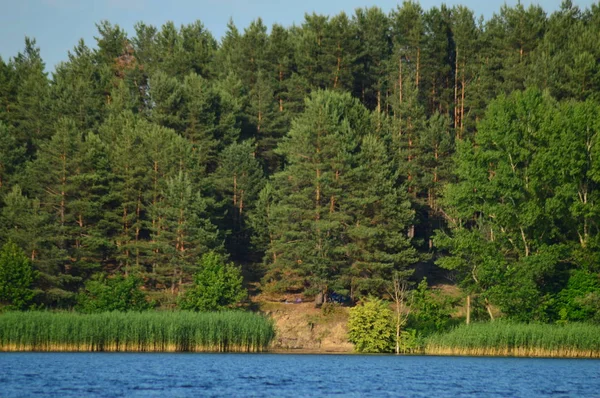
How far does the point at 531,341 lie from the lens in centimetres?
6100

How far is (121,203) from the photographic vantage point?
89.4 meters

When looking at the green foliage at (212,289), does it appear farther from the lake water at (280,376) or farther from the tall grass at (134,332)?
the lake water at (280,376)

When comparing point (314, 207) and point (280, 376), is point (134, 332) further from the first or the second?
point (314, 207)

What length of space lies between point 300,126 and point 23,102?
129ft

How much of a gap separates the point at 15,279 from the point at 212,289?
51.8ft

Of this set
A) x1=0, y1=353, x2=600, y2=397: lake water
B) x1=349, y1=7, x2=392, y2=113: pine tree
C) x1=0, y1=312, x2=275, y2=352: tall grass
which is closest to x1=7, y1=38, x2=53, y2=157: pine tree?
x1=349, y1=7, x2=392, y2=113: pine tree

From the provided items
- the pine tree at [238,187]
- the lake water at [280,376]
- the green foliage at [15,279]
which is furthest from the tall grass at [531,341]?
the pine tree at [238,187]

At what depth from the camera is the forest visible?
73375 mm

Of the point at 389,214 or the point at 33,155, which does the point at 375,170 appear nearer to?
the point at 389,214

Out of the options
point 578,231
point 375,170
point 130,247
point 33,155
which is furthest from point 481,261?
point 33,155

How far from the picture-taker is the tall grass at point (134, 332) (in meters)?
58.1

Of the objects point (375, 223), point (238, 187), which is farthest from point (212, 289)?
point (238, 187)

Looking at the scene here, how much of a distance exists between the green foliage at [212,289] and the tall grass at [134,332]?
13.2 metres

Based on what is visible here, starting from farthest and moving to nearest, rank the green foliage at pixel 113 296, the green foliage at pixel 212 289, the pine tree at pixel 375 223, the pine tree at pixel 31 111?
1. the pine tree at pixel 31 111
2. the pine tree at pixel 375 223
3. the green foliage at pixel 212 289
4. the green foliage at pixel 113 296
